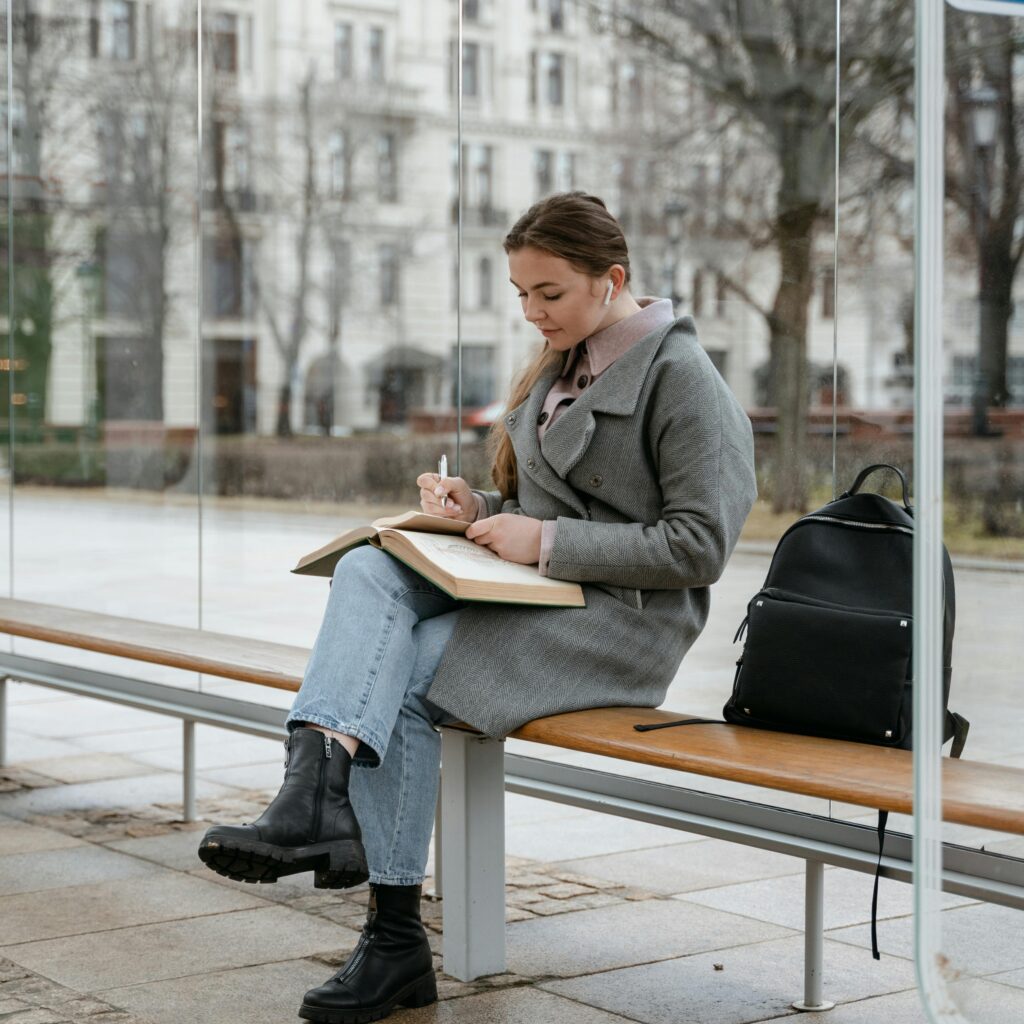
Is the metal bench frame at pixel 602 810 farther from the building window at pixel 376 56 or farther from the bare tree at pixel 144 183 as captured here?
the building window at pixel 376 56

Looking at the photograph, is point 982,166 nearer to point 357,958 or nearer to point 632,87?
point 357,958

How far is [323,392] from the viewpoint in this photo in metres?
29.1

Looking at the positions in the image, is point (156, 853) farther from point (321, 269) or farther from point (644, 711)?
point (321, 269)

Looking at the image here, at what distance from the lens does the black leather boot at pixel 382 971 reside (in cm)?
295

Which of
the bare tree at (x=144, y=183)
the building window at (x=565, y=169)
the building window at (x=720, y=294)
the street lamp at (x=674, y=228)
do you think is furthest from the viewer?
the building window at (x=565, y=169)

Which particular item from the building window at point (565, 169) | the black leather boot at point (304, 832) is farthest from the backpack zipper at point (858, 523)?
the building window at point (565, 169)

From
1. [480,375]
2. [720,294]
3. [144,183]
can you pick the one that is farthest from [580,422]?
[720,294]

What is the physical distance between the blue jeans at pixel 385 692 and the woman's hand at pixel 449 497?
0.73 feet

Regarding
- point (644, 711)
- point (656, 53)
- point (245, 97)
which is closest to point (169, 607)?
point (644, 711)

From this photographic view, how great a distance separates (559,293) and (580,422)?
25 centimetres

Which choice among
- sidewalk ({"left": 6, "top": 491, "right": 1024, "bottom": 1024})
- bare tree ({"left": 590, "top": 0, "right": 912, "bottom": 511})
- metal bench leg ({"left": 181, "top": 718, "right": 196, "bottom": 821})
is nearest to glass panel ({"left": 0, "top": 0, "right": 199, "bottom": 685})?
metal bench leg ({"left": 181, "top": 718, "right": 196, "bottom": 821})

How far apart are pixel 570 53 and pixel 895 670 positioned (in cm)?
2480

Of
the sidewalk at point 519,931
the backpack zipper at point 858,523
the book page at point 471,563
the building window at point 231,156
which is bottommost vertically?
the sidewalk at point 519,931

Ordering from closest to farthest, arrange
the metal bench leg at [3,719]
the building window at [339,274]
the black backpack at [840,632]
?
the black backpack at [840,632] → the metal bench leg at [3,719] → the building window at [339,274]
